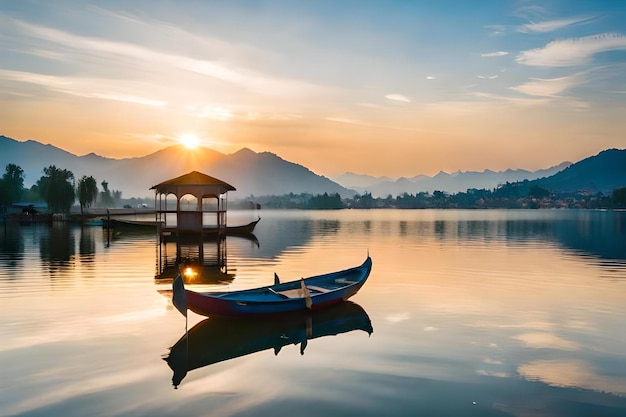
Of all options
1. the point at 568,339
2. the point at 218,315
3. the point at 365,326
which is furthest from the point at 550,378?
the point at 218,315

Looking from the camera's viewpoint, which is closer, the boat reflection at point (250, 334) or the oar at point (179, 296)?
the boat reflection at point (250, 334)

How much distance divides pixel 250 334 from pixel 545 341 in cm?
952

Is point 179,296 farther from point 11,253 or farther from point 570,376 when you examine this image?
point 11,253

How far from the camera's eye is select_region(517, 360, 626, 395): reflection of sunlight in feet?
42.0

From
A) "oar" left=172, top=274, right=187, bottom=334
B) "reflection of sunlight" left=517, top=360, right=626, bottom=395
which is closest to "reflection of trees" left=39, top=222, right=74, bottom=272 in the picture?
"oar" left=172, top=274, right=187, bottom=334

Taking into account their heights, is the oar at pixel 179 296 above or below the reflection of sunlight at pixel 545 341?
above

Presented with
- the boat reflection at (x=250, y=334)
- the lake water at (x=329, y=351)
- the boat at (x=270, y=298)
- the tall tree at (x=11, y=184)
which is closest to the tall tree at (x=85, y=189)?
the tall tree at (x=11, y=184)

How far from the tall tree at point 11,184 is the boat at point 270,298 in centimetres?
10939

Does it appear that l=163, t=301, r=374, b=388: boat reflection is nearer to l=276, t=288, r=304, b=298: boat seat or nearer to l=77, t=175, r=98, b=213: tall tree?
l=276, t=288, r=304, b=298: boat seat

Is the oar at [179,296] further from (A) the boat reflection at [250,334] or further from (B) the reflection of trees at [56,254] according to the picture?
(B) the reflection of trees at [56,254]

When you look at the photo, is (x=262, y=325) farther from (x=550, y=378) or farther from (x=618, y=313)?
(x=618, y=313)

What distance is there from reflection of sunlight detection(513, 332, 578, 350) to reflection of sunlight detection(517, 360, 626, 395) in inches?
58.8

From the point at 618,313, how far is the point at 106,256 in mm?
34155

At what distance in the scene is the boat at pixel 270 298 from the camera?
17172mm
